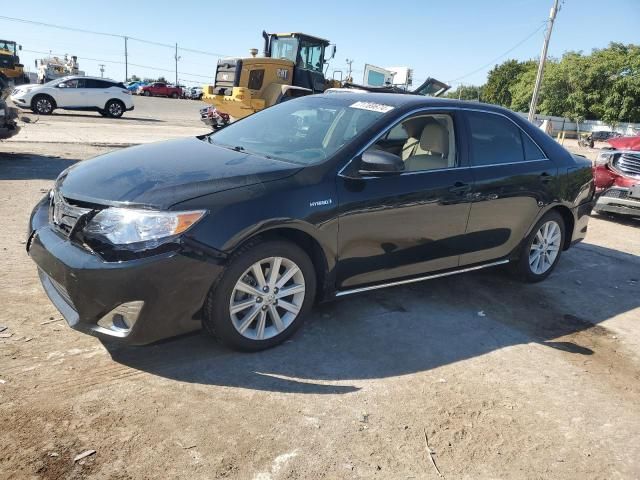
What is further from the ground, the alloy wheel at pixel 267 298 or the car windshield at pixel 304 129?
the car windshield at pixel 304 129

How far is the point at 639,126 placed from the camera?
180 ft

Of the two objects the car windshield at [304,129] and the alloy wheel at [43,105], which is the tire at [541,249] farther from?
the alloy wheel at [43,105]

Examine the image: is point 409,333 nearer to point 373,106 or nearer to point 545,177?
point 373,106

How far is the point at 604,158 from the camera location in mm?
8961

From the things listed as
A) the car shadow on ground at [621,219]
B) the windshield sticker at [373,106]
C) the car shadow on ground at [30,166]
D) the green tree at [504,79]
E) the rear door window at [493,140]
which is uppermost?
the green tree at [504,79]

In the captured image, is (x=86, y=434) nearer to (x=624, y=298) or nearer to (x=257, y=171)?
(x=257, y=171)

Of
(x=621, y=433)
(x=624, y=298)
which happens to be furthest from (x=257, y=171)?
(x=624, y=298)

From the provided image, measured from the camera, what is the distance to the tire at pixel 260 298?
3.21 m

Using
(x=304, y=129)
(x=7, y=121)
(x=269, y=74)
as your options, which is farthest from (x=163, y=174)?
(x=269, y=74)

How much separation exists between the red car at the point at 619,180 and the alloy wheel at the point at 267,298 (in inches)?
246

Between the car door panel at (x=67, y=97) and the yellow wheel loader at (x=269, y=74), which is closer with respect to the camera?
the yellow wheel loader at (x=269, y=74)

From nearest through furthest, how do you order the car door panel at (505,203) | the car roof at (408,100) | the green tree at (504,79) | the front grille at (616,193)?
the car roof at (408,100), the car door panel at (505,203), the front grille at (616,193), the green tree at (504,79)

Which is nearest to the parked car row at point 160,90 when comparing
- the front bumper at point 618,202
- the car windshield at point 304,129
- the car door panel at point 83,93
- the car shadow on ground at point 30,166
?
the car door panel at point 83,93

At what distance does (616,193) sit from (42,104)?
2089cm
